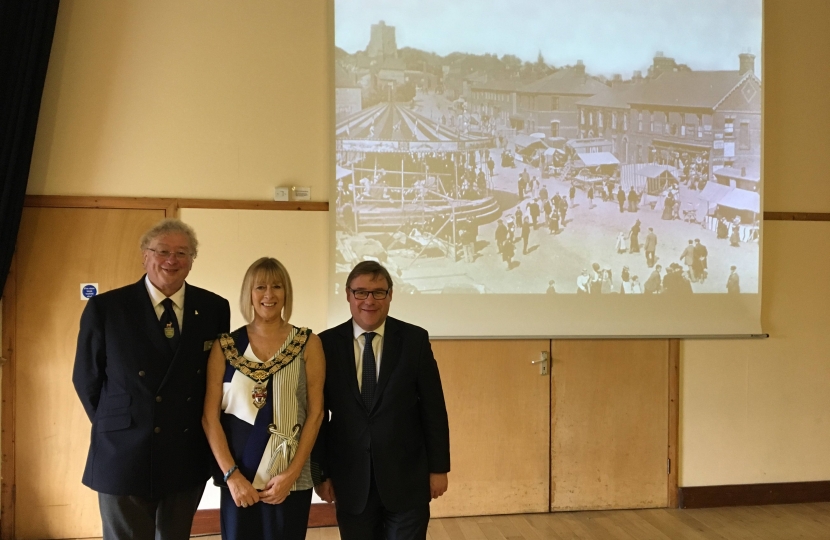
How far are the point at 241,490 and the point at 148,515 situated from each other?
0.38m

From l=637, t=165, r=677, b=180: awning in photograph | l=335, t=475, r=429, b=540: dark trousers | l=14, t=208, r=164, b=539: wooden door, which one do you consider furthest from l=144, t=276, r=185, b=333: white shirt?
l=637, t=165, r=677, b=180: awning in photograph

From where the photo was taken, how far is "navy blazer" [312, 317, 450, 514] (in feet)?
7.18

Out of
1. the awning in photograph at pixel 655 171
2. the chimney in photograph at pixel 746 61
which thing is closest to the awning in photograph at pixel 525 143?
the awning in photograph at pixel 655 171

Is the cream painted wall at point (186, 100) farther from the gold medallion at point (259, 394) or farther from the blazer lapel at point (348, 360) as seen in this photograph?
the gold medallion at point (259, 394)

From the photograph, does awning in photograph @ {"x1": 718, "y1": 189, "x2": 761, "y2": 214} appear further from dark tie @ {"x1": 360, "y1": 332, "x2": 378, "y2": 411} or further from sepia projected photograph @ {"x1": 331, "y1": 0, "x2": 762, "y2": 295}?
dark tie @ {"x1": 360, "y1": 332, "x2": 378, "y2": 411}

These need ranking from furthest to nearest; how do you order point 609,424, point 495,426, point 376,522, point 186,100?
1. point 609,424
2. point 495,426
3. point 186,100
4. point 376,522

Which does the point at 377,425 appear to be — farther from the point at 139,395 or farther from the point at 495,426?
the point at 495,426

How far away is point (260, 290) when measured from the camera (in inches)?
83.7

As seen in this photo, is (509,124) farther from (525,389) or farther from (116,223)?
(116,223)


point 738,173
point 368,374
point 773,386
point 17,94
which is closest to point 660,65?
point 738,173

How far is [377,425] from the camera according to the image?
2.19 metres

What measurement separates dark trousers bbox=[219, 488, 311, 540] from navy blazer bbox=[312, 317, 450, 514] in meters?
0.18

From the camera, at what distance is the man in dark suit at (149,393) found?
2.10m

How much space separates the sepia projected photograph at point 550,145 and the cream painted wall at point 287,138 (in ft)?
0.76
